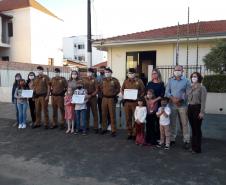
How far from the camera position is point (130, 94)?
786 centimetres

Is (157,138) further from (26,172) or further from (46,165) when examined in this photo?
(26,172)

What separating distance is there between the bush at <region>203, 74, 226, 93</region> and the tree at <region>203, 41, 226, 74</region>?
0.87 ft

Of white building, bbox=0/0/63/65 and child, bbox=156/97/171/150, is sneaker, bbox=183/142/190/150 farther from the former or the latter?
white building, bbox=0/0/63/65

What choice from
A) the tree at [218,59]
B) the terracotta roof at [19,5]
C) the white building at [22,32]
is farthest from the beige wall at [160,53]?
the terracotta roof at [19,5]

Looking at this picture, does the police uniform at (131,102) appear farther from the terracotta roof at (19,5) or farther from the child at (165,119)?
the terracotta roof at (19,5)

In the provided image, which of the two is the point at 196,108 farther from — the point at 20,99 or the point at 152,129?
the point at 20,99

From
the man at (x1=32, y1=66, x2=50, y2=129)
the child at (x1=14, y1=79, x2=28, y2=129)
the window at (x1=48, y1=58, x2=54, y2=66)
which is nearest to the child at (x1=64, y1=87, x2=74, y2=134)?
the man at (x1=32, y1=66, x2=50, y2=129)

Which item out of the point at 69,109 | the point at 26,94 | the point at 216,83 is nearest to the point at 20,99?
the point at 26,94

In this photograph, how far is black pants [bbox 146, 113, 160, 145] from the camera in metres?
7.32

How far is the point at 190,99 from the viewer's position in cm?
676

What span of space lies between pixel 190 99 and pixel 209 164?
1.52 metres

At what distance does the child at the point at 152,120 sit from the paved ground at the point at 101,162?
0.37 m

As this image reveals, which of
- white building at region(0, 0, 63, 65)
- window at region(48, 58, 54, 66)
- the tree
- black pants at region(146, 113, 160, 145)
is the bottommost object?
black pants at region(146, 113, 160, 145)

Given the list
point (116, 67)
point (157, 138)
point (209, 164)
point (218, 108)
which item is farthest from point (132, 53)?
point (209, 164)
